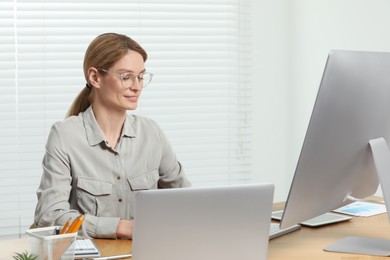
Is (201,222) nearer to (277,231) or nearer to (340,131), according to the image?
(340,131)

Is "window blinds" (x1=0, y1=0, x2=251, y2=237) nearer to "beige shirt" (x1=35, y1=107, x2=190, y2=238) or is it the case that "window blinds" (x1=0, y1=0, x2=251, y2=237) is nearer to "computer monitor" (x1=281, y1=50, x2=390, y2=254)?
"beige shirt" (x1=35, y1=107, x2=190, y2=238)

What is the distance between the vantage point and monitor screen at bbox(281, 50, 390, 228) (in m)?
1.72

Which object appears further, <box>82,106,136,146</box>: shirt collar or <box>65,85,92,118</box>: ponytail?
<box>65,85,92,118</box>: ponytail

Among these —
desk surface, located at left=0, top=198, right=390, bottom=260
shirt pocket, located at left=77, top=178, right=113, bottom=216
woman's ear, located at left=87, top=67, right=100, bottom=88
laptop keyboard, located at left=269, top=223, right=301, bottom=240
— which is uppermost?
woman's ear, located at left=87, top=67, right=100, bottom=88

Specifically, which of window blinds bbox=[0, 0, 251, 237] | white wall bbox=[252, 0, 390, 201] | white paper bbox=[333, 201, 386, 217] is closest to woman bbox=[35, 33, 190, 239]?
white paper bbox=[333, 201, 386, 217]

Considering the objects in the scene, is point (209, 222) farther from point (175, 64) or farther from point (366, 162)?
point (175, 64)

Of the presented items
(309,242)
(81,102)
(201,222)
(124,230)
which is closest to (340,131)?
(309,242)

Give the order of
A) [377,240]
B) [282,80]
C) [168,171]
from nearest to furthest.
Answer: [377,240] → [168,171] → [282,80]

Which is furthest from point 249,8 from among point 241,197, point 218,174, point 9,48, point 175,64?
point 241,197

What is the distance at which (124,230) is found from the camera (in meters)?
2.07

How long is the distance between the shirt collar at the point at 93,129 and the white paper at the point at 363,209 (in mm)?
784

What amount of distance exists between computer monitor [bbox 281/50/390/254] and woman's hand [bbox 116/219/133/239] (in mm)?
495

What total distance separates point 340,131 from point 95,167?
98 centimetres

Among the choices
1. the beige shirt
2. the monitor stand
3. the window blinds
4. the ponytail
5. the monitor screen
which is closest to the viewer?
the monitor screen
